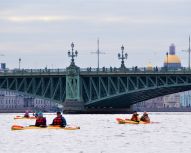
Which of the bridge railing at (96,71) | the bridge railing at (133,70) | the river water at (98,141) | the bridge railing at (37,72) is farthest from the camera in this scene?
the bridge railing at (37,72)

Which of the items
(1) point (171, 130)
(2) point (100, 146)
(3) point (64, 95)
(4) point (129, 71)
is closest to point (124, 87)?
(4) point (129, 71)

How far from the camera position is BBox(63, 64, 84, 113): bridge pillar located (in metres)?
174

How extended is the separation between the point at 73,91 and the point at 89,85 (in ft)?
9.68

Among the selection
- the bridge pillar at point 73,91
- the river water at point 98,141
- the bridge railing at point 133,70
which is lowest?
the river water at point 98,141

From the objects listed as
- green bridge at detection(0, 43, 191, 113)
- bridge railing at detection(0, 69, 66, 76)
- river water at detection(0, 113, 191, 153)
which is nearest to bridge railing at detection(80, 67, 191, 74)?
green bridge at detection(0, 43, 191, 113)

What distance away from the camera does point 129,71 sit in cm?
16838

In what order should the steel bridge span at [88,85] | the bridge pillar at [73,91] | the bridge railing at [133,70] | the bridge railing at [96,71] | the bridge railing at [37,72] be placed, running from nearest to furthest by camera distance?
the bridge railing at [133,70]
the steel bridge span at [88,85]
the bridge railing at [96,71]
the bridge pillar at [73,91]
the bridge railing at [37,72]

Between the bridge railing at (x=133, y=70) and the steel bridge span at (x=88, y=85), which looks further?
the steel bridge span at (x=88, y=85)

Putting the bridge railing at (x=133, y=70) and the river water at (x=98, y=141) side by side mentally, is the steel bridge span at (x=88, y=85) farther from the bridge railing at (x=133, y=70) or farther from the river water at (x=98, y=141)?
the river water at (x=98, y=141)

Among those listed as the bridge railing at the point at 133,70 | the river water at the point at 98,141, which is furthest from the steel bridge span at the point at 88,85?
the river water at the point at 98,141

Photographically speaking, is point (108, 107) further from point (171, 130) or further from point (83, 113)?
point (171, 130)

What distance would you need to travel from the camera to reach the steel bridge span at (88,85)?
546ft

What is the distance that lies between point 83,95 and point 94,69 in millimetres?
5297

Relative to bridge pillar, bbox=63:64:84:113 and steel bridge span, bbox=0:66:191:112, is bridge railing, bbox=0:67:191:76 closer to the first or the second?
steel bridge span, bbox=0:66:191:112
